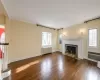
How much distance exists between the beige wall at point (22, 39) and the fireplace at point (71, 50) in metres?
2.53

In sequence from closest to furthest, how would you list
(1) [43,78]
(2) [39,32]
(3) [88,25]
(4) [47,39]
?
(1) [43,78] < (3) [88,25] < (2) [39,32] < (4) [47,39]

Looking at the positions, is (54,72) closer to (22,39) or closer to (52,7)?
(52,7)

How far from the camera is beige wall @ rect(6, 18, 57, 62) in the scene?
4.55 meters

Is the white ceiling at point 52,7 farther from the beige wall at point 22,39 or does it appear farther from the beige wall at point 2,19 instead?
the beige wall at point 22,39

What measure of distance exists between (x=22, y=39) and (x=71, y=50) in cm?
417

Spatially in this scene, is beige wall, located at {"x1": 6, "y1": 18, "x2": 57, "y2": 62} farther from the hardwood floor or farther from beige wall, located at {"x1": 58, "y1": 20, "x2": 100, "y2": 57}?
beige wall, located at {"x1": 58, "y1": 20, "x2": 100, "y2": 57}

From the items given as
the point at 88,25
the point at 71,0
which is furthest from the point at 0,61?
the point at 88,25

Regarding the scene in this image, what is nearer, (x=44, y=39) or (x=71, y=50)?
(x=71, y=50)

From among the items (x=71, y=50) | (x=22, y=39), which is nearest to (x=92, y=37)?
(x=71, y=50)

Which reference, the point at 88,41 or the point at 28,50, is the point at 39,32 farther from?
the point at 88,41

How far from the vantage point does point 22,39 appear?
5.25 metres

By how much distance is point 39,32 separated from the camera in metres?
6.59

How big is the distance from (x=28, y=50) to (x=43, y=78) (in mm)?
3362

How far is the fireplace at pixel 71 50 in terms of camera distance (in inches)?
236
